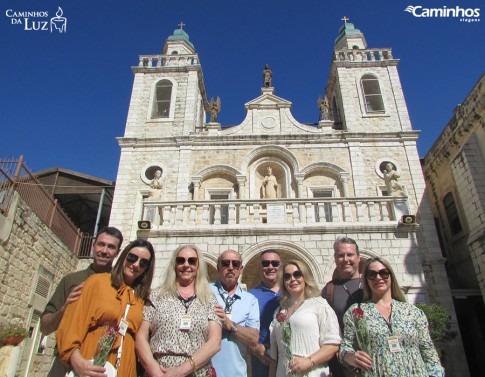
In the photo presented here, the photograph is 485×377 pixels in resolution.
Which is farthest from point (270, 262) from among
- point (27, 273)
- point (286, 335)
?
point (27, 273)

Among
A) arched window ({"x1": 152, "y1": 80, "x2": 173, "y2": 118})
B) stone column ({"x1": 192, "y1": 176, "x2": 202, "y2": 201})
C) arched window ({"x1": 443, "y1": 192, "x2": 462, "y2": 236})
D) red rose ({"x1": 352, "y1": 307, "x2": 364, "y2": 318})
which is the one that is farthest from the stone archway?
arched window ({"x1": 152, "y1": 80, "x2": 173, "y2": 118})

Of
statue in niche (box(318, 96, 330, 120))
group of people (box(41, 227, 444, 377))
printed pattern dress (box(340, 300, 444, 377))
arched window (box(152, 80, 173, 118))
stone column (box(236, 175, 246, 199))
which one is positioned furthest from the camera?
arched window (box(152, 80, 173, 118))

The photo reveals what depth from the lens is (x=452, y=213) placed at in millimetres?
15703

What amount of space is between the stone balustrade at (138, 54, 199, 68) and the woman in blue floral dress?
1807 centimetres

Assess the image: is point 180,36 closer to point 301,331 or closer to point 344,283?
point 344,283

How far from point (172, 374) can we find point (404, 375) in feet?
6.79

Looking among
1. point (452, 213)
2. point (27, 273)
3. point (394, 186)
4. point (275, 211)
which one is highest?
point (452, 213)

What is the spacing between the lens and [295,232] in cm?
1035

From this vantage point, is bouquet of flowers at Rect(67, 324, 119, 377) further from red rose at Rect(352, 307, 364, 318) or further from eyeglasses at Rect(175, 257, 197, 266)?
red rose at Rect(352, 307, 364, 318)

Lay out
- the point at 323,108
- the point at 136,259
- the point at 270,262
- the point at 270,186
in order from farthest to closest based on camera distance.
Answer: the point at 323,108 → the point at 270,186 → the point at 270,262 → the point at 136,259

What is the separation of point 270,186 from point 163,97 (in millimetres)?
8675

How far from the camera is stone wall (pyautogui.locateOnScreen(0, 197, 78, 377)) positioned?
8.91 metres

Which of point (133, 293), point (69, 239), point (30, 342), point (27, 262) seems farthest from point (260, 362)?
point (69, 239)

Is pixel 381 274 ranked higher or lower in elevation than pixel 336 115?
lower
